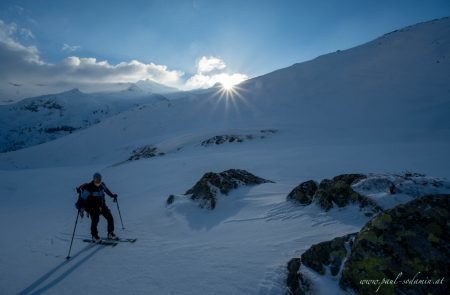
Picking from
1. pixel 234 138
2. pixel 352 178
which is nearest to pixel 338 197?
pixel 352 178

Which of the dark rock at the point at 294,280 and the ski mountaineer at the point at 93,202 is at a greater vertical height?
the ski mountaineer at the point at 93,202

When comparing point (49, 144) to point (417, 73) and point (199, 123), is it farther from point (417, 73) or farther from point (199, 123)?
point (417, 73)

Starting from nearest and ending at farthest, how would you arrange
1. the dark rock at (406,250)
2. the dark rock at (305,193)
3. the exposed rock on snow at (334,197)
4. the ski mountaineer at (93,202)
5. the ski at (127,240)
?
the dark rock at (406,250)
the exposed rock on snow at (334,197)
the ski at (127,240)
the ski mountaineer at (93,202)
the dark rock at (305,193)

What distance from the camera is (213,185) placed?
35.0 feet

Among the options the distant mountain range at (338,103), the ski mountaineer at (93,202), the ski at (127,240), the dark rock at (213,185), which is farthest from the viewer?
the distant mountain range at (338,103)

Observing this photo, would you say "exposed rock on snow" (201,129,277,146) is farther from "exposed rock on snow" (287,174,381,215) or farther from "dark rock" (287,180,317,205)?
"exposed rock on snow" (287,174,381,215)

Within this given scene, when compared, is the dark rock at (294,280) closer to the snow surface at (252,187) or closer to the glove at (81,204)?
the snow surface at (252,187)

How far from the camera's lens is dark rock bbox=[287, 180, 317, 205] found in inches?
327

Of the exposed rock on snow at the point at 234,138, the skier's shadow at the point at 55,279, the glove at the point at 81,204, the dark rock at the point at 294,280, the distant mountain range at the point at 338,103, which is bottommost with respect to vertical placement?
the skier's shadow at the point at 55,279

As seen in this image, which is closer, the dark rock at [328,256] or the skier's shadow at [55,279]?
the dark rock at [328,256]

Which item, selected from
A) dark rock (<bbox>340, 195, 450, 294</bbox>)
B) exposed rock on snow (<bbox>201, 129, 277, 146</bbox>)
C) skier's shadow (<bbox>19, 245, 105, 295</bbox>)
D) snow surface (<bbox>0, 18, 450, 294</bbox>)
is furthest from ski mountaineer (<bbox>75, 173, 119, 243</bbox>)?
exposed rock on snow (<bbox>201, 129, 277, 146</bbox>)

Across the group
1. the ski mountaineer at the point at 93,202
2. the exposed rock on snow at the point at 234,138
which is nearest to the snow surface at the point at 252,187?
the ski mountaineer at the point at 93,202

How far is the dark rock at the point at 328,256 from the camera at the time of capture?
440 cm

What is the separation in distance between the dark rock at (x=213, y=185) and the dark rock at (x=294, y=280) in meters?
5.29
